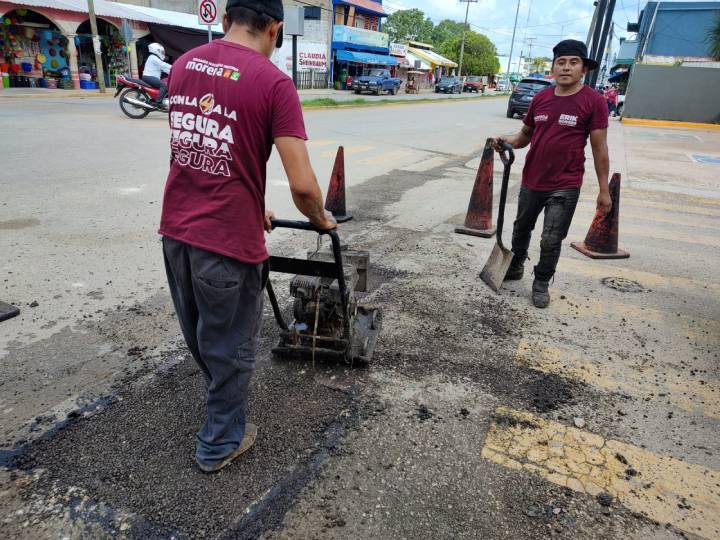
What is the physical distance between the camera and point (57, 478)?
2254 mm

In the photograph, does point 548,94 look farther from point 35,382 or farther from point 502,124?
point 502,124

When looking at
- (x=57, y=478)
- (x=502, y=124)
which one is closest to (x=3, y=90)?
(x=502, y=124)

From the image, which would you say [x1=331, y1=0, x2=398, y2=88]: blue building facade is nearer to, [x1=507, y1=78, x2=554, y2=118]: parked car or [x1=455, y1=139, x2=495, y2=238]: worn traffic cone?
[x1=507, y1=78, x2=554, y2=118]: parked car

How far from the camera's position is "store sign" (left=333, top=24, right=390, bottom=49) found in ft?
138

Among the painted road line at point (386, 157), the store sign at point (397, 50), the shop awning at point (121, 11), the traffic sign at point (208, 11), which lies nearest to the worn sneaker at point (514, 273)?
the painted road line at point (386, 157)

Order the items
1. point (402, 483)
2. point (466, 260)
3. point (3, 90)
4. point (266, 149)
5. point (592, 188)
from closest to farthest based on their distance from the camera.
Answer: point (266, 149) < point (402, 483) < point (466, 260) < point (592, 188) < point (3, 90)

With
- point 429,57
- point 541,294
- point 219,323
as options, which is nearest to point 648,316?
point 541,294

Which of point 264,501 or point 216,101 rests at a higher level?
point 216,101

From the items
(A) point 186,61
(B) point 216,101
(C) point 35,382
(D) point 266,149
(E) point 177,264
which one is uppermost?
(A) point 186,61

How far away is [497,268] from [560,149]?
1.17 metres

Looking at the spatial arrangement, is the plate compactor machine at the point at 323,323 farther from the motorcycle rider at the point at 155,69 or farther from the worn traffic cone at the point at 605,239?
the motorcycle rider at the point at 155,69

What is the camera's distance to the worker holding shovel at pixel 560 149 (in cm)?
397

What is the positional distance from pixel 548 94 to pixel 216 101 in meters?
3.19

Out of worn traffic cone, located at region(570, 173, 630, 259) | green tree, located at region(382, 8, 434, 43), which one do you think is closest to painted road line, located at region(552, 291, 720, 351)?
worn traffic cone, located at region(570, 173, 630, 259)
